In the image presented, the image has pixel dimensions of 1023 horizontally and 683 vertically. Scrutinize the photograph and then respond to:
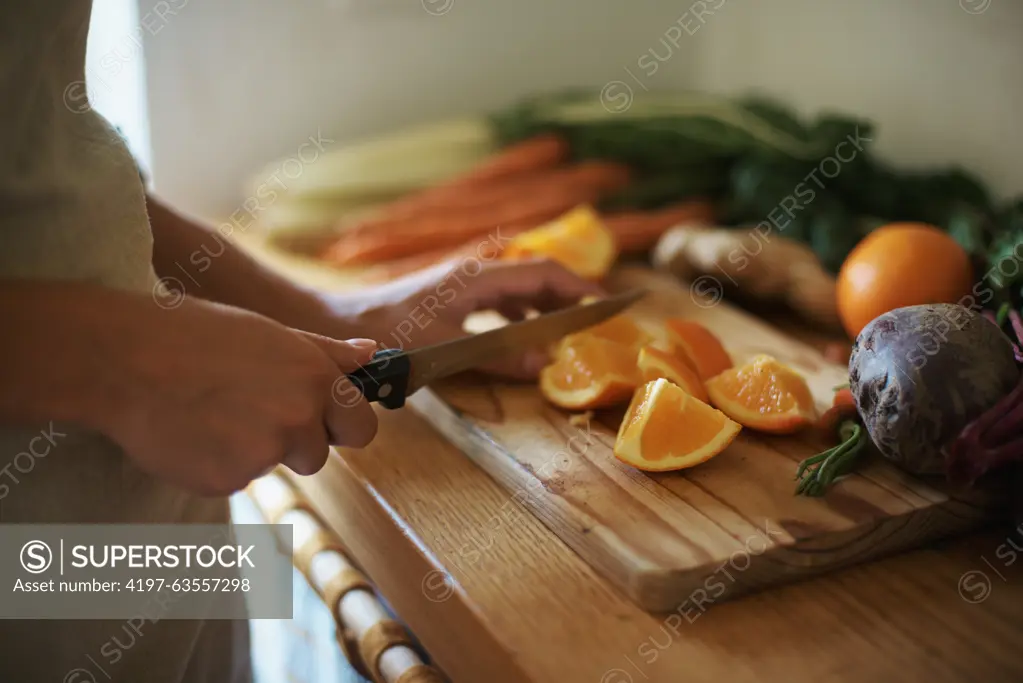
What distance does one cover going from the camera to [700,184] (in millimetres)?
1607

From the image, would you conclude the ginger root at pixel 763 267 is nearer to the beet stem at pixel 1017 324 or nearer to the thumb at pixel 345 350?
the beet stem at pixel 1017 324

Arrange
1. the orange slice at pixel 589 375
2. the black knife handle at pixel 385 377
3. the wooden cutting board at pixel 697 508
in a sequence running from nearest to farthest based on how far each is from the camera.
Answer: the wooden cutting board at pixel 697 508 < the black knife handle at pixel 385 377 < the orange slice at pixel 589 375

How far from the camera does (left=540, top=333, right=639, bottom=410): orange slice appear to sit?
94 centimetres

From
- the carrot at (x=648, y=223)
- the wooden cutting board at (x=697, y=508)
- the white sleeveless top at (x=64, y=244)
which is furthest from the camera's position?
the carrot at (x=648, y=223)

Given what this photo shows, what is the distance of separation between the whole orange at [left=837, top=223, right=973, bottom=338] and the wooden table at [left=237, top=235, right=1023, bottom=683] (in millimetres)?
311

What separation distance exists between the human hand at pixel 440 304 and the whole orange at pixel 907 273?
38 cm

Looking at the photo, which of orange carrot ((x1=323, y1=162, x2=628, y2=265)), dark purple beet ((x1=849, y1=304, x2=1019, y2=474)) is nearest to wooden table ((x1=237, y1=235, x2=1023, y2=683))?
dark purple beet ((x1=849, y1=304, x2=1019, y2=474))

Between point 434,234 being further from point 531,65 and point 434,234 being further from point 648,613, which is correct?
point 648,613

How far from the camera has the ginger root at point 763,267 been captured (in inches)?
47.8

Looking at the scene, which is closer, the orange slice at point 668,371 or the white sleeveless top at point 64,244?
the white sleeveless top at point 64,244

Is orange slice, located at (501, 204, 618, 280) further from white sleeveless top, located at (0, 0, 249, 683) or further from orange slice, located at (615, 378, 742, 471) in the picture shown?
white sleeveless top, located at (0, 0, 249, 683)

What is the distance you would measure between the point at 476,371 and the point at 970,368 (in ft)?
1.72

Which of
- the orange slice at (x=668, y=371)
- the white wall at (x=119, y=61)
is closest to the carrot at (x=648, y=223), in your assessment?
the orange slice at (x=668, y=371)

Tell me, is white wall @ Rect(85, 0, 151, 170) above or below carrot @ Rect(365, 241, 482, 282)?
above
